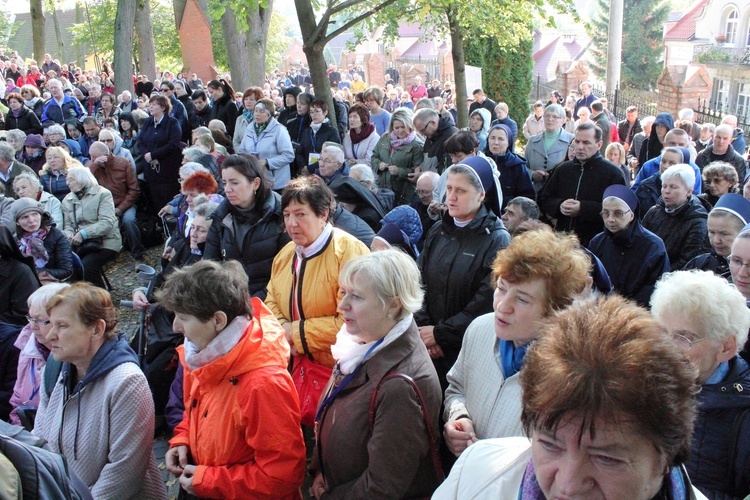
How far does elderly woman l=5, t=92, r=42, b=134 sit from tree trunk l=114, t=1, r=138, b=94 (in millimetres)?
4195

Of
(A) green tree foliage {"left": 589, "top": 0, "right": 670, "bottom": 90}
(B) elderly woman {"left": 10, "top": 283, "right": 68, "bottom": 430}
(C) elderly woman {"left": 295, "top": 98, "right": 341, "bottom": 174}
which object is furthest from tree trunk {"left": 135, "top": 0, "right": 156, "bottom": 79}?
(A) green tree foliage {"left": 589, "top": 0, "right": 670, "bottom": 90}

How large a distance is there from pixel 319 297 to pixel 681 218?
3.24 meters

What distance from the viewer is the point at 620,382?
1.35 m

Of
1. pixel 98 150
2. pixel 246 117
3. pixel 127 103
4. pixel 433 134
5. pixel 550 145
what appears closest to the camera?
pixel 433 134

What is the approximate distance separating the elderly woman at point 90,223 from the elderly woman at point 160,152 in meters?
1.78

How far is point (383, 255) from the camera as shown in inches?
115

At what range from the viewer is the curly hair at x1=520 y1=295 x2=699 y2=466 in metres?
1.35

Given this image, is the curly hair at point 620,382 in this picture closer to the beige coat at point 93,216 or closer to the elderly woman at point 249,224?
the elderly woman at point 249,224

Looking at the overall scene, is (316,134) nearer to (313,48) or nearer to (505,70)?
(313,48)

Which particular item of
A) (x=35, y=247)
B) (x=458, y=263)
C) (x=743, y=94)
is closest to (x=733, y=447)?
(x=458, y=263)

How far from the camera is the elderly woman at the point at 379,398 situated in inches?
100

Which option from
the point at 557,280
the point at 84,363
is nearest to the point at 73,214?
the point at 84,363

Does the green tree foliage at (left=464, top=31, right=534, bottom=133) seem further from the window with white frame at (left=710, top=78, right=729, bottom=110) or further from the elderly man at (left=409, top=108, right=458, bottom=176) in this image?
the window with white frame at (left=710, top=78, right=729, bottom=110)

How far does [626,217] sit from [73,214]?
20.7 feet
